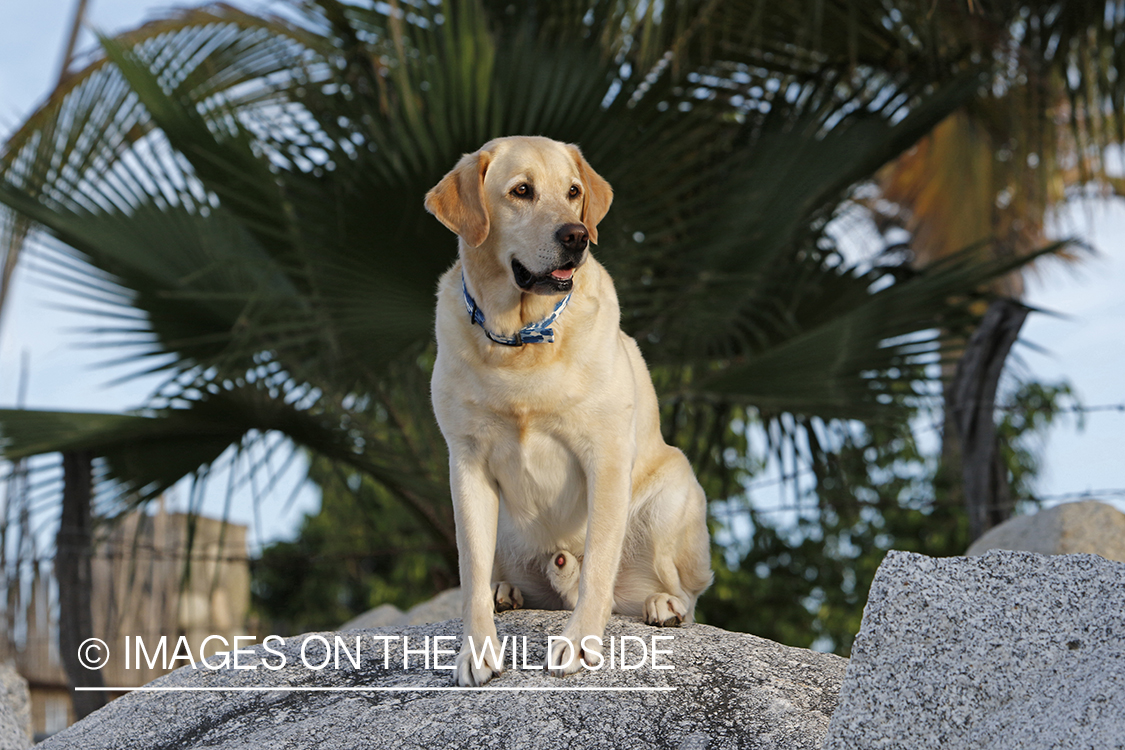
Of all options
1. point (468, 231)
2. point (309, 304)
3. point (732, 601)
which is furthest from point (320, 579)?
point (468, 231)

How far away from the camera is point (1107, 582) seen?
1.73 m

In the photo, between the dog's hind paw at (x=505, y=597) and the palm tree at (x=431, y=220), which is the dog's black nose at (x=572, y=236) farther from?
the palm tree at (x=431, y=220)

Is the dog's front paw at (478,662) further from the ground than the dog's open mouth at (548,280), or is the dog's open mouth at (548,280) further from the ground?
the dog's open mouth at (548,280)

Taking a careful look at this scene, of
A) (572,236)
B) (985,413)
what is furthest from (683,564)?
(985,413)

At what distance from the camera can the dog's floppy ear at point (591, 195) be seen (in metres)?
2.36

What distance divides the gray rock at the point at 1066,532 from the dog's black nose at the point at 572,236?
237 cm

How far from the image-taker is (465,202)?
2.26m

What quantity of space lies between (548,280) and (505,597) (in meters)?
0.92

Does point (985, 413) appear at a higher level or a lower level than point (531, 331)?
lower

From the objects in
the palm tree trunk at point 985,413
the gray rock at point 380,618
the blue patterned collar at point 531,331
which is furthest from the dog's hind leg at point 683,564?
the gray rock at point 380,618

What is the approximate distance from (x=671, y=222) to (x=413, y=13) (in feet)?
5.24

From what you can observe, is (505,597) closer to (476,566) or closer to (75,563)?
(476,566)

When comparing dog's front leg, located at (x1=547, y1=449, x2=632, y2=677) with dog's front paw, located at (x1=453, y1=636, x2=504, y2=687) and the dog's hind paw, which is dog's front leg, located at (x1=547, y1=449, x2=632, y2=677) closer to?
dog's front paw, located at (x1=453, y1=636, x2=504, y2=687)

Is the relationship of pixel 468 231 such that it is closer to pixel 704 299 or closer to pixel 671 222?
pixel 704 299
